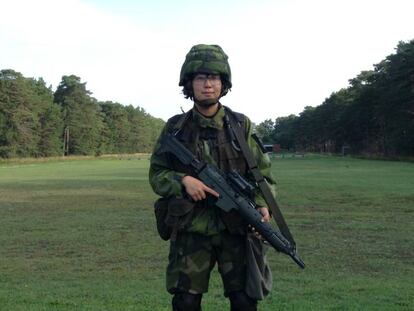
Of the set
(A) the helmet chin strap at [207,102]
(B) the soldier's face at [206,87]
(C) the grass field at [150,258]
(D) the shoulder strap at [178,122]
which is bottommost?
(C) the grass field at [150,258]

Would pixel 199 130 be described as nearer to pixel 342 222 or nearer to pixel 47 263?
pixel 47 263

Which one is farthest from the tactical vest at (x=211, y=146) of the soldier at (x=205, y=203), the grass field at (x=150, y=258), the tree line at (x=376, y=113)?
the tree line at (x=376, y=113)

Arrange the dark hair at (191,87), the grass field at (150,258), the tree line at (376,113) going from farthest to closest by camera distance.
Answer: the tree line at (376,113), the grass field at (150,258), the dark hair at (191,87)

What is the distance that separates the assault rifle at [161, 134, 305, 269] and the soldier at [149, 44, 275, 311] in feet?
0.25

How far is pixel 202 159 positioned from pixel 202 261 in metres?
0.67

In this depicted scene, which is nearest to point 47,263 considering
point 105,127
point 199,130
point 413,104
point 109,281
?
point 109,281

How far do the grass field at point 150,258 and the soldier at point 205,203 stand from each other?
3.07 m

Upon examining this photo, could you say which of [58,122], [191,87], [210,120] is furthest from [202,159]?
[58,122]

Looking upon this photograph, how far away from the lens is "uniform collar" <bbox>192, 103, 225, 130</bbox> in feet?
12.1

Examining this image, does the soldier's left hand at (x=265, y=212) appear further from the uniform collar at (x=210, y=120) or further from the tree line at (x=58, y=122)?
the tree line at (x=58, y=122)

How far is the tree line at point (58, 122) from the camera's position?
302 ft

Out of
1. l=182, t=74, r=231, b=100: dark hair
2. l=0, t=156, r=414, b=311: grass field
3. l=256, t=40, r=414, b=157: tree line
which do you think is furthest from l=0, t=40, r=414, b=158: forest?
l=182, t=74, r=231, b=100: dark hair

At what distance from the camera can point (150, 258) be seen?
11344mm

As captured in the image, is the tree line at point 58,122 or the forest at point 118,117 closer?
the forest at point 118,117
